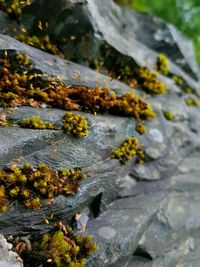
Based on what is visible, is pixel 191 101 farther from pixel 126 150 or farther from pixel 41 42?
pixel 41 42

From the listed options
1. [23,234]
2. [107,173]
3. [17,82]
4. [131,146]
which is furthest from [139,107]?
[23,234]

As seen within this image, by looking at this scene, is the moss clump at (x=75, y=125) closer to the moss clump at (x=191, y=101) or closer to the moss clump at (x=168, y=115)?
the moss clump at (x=168, y=115)

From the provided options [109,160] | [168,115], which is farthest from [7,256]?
[168,115]

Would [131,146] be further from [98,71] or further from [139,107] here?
[98,71]

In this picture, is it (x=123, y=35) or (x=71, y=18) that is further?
(x=123, y=35)

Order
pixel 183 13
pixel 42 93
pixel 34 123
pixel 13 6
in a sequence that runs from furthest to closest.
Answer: pixel 183 13
pixel 13 6
pixel 42 93
pixel 34 123

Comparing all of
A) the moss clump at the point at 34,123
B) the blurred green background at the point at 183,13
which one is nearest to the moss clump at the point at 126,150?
the moss clump at the point at 34,123

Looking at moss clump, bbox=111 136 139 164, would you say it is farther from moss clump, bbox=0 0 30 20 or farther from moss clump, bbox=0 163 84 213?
moss clump, bbox=0 0 30 20
